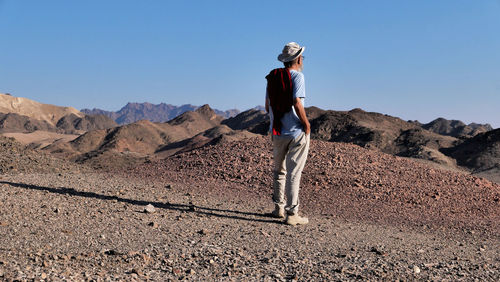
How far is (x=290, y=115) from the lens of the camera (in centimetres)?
586

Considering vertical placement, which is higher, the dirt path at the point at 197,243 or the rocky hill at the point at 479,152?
the rocky hill at the point at 479,152

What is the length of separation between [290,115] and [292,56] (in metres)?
0.73

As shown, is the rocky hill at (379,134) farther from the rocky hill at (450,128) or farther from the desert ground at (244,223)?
the rocky hill at (450,128)

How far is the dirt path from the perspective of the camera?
4035 mm

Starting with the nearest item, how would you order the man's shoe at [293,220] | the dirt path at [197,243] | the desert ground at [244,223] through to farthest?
1. the dirt path at [197,243]
2. the desert ground at [244,223]
3. the man's shoe at [293,220]

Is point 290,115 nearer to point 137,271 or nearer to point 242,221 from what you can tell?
point 242,221

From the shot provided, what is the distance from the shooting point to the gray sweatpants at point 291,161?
5918 mm

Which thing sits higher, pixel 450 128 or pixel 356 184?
pixel 450 128

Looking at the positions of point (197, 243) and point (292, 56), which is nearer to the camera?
point (197, 243)

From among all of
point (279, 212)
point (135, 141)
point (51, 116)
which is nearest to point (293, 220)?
point (279, 212)

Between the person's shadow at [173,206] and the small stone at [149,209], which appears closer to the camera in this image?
the small stone at [149,209]

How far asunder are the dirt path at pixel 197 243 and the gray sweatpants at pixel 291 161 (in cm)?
46

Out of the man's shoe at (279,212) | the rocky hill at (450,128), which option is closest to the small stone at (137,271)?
the man's shoe at (279,212)

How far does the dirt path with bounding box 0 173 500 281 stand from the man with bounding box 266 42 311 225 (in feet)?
2.50
